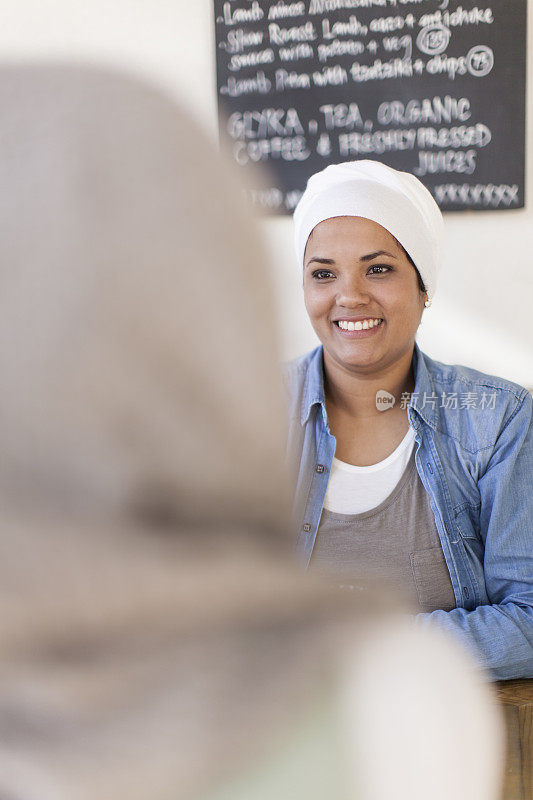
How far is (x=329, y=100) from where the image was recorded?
89.4 inches

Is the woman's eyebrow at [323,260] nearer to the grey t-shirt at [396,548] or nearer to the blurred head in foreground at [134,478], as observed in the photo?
the grey t-shirt at [396,548]

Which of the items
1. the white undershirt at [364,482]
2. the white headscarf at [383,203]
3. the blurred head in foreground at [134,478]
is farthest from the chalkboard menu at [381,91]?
the blurred head in foreground at [134,478]

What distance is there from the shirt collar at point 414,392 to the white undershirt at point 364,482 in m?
0.05

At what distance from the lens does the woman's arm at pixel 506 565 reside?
118 cm

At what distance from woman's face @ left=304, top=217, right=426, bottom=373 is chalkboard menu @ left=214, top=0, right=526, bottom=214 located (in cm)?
70

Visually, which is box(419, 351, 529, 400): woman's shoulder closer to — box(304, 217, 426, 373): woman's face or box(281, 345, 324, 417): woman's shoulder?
box(304, 217, 426, 373): woman's face

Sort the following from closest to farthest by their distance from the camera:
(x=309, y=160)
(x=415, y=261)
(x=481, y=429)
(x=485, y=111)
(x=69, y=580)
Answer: (x=69, y=580), (x=481, y=429), (x=415, y=261), (x=485, y=111), (x=309, y=160)

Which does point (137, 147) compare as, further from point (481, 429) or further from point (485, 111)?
point (485, 111)

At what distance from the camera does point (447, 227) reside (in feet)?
7.32

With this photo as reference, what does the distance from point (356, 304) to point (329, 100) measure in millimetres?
942

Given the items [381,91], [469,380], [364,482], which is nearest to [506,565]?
[364,482]

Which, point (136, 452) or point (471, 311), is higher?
point (136, 452)

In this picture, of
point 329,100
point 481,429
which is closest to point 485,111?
point 329,100

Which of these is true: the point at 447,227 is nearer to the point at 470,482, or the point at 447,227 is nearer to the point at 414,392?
the point at 414,392
